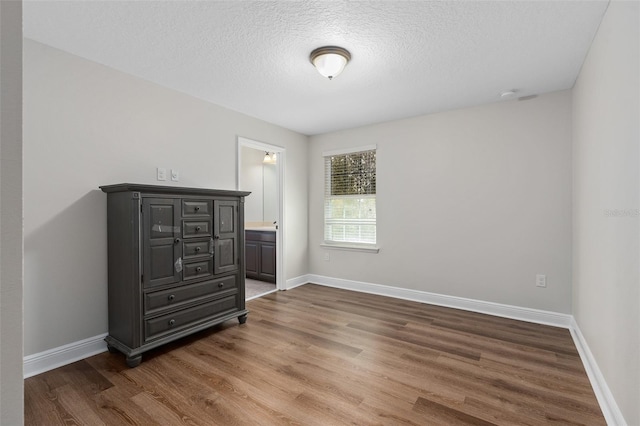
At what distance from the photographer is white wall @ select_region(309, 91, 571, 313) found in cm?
321

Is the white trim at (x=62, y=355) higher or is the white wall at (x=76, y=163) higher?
the white wall at (x=76, y=163)

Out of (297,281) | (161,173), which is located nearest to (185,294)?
(161,173)

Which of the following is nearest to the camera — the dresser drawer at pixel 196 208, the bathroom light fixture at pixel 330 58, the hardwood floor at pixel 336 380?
the hardwood floor at pixel 336 380

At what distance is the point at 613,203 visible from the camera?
1.81m

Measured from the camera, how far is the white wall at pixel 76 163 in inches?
89.8

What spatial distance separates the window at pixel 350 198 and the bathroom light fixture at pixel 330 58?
206 cm

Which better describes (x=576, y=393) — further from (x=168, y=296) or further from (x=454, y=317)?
(x=168, y=296)

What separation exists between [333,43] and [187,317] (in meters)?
2.64

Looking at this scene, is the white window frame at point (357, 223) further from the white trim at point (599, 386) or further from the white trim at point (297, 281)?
the white trim at point (599, 386)

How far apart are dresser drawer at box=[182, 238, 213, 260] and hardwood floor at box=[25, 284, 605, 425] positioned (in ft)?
2.64

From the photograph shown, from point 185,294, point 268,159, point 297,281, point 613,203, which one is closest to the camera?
point 613,203

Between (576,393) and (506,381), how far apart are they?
0.40m

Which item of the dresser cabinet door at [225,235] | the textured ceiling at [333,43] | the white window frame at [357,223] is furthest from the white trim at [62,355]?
the white window frame at [357,223]

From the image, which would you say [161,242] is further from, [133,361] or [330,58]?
[330,58]
